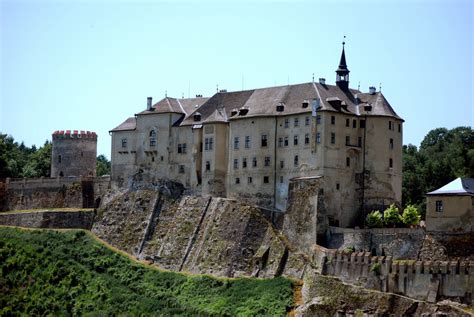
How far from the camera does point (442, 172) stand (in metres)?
134

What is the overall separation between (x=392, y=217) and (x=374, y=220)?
1.62 m

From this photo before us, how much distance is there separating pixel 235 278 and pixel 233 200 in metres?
9.72

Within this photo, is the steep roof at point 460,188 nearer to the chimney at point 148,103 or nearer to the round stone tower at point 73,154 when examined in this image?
the chimney at point 148,103

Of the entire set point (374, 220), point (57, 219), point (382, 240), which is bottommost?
point (382, 240)

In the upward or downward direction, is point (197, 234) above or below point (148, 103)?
below

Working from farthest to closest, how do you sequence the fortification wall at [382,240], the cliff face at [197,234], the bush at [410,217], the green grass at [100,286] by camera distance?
1. the cliff face at [197,234]
2. the bush at [410,217]
3. the green grass at [100,286]
4. the fortification wall at [382,240]

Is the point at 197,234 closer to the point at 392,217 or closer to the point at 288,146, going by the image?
the point at 288,146

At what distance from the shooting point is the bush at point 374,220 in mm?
104688

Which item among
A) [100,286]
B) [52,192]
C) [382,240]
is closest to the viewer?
[382,240]

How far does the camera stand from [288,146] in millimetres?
111125

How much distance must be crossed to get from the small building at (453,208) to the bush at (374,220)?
29.8 ft

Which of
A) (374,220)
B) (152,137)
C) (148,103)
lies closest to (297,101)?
A: (374,220)

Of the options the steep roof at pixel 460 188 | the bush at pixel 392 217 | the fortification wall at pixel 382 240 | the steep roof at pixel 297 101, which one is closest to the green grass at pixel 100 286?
the fortification wall at pixel 382 240

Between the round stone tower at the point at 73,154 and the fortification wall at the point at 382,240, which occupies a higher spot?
the round stone tower at the point at 73,154
